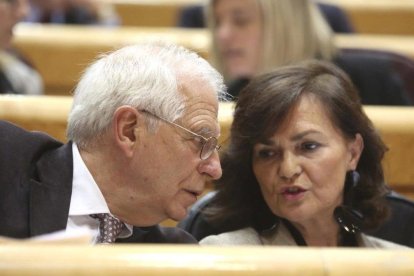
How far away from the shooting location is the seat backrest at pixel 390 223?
1728 millimetres

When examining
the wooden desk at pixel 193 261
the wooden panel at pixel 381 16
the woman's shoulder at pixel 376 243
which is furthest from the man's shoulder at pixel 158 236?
the wooden panel at pixel 381 16

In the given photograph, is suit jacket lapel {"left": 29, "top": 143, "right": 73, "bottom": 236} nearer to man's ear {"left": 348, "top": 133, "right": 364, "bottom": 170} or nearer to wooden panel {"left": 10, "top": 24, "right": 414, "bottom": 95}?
man's ear {"left": 348, "top": 133, "right": 364, "bottom": 170}

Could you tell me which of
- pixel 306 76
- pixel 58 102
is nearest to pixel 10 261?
pixel 306 76

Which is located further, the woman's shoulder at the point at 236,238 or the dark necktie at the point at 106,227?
the woman's shoulder at the point at 236,238

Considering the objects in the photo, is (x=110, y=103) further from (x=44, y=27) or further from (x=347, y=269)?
Answer: (x=44, y=27)

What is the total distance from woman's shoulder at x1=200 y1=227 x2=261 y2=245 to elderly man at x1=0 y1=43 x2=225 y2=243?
151mm

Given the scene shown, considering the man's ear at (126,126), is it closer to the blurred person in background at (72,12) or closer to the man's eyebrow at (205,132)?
the man's eyebrow at (205,132)

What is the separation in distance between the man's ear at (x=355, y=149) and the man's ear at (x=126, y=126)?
1.45 ft

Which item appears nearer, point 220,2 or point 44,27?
point 220,2

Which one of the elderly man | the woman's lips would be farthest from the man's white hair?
the woman's lips

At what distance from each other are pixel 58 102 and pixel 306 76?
514 mm

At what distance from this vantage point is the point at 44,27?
9.91 feet

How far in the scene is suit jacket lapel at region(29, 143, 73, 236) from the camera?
135 cm

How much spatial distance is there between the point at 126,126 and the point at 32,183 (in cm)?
16
